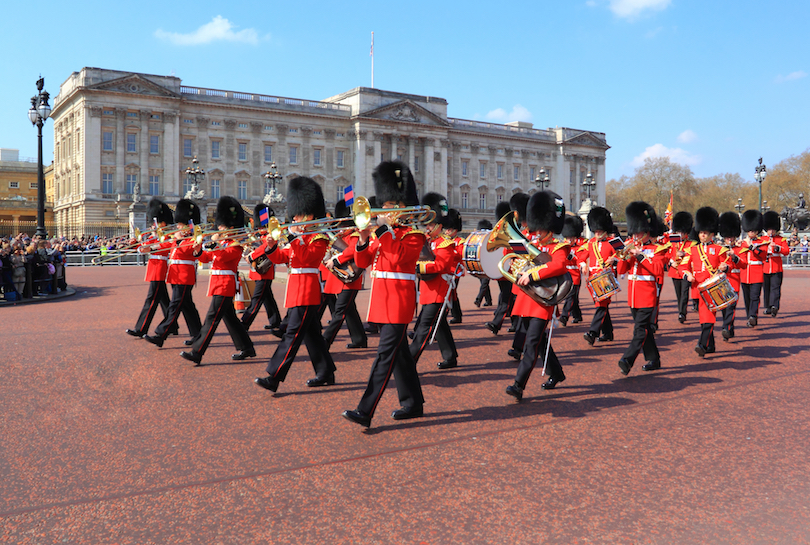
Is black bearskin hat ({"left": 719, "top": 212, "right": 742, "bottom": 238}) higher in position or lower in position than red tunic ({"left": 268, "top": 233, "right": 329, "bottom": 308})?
higher

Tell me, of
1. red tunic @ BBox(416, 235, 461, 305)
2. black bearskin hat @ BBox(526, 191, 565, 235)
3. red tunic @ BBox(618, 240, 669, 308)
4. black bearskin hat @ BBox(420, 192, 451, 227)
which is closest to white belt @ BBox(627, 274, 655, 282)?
red tunic @ BBox(618, 240, 669, 308)

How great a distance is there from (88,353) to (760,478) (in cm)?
638

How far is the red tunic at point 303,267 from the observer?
18.1 ft

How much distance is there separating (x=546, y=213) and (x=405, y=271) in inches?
55.3

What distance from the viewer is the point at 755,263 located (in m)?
10.5

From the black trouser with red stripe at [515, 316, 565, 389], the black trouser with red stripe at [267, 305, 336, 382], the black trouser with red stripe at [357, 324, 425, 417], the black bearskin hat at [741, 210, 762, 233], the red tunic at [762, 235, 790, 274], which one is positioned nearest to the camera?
the black trouser with red stripe at [357, 324, 425, 417]

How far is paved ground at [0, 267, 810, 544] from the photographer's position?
298 cm

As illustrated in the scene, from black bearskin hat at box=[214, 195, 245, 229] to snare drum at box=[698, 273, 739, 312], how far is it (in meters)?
5.11

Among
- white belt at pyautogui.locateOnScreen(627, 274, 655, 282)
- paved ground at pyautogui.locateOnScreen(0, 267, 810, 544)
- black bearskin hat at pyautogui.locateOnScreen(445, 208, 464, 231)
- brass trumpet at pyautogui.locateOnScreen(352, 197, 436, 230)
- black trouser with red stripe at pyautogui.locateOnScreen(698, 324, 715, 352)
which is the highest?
black bearskin hat at pyautogui.locateOnScreen(445, 208, 464, 231)

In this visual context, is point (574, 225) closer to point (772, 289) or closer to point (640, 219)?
point (640, 219)

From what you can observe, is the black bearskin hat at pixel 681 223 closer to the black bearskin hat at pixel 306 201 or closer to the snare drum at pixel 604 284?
the snare drum at pixel 604 284

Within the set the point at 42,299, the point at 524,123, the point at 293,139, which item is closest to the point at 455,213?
the point at 42,299

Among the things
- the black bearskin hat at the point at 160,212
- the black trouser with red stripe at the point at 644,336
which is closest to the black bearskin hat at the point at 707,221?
the black trouser with red stripe at the point at 644,336

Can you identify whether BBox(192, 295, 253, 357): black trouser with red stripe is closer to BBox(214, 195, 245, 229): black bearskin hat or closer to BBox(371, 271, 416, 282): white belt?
BBox(214, 195, 245, 229): black bearskin hat
